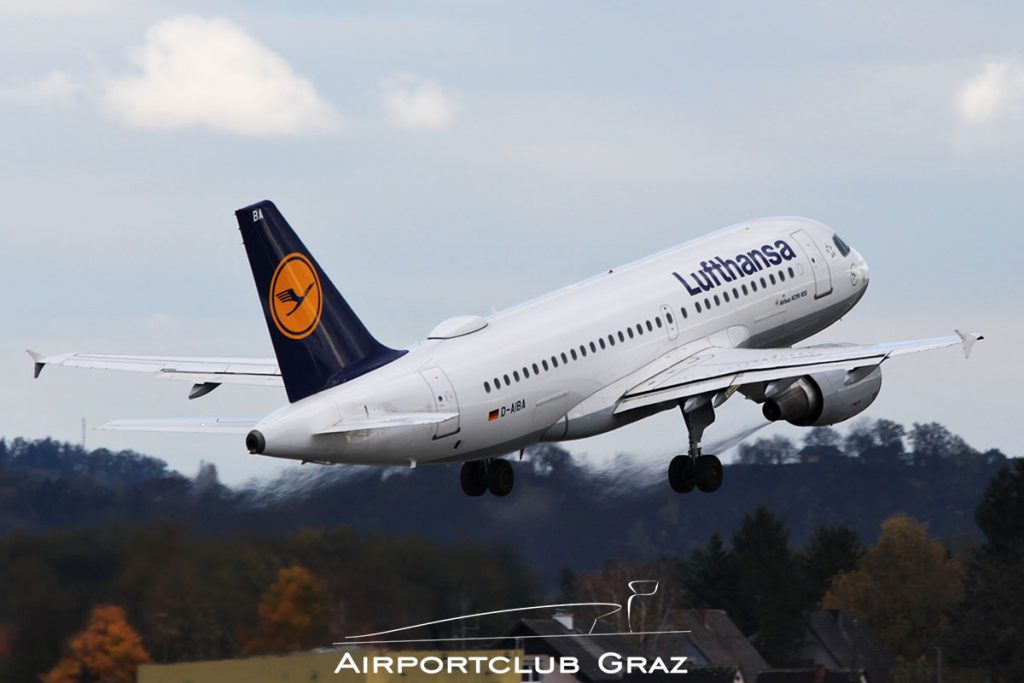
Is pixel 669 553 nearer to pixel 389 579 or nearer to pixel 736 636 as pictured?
pixel 736 636

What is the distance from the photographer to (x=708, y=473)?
6053cm

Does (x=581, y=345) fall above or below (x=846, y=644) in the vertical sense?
above

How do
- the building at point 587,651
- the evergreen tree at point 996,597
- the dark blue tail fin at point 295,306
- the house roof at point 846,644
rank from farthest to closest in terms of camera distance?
the evergreen tree at point 996,597 → the house roof at point 846,644 → the building at point 587,651 → the dark blue tail fin at point 295,306

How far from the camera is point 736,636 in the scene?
260 feet

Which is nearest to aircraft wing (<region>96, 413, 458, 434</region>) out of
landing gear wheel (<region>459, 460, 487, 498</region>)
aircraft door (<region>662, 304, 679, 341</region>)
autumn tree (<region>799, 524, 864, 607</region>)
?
landing gear wheel (<region>459, 460, 487, 498</region>)

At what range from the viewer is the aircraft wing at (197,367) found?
60.1 meters

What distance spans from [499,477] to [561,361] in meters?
4.38

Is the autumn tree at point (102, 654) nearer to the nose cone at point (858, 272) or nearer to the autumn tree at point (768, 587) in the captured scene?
the nose cone at point (858, 272)

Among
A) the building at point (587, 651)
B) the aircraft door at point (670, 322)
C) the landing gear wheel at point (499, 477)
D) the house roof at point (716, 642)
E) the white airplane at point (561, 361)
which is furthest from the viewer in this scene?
the house roof at point (716, 642)

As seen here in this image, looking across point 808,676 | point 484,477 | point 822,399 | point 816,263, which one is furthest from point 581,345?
point 808,676

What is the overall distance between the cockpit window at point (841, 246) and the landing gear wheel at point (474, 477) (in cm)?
1370

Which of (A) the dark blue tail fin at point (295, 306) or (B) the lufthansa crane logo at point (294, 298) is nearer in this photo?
(A) the dark blue tail fin at point (295, 306)

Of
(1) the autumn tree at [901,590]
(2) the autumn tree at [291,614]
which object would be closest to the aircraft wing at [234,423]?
(2) the autumn tree at [291,614]

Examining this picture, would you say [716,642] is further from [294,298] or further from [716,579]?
[294,298]
